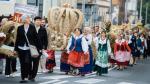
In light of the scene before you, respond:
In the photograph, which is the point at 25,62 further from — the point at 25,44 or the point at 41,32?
the point at 41,32

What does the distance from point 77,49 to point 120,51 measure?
6183 millimetres

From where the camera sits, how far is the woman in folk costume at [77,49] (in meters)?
21.3

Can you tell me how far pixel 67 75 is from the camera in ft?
69.3

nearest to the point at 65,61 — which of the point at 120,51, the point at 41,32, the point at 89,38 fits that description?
the point at 89,38

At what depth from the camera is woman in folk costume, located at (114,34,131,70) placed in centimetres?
2705

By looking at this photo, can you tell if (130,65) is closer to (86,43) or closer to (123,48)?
(123,48)

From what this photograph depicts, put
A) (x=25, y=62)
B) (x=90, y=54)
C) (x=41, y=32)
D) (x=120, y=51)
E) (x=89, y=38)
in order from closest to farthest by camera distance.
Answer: (x=25, y=62), (x=41, y=32), (x=90, y=54), (x=89, y=38), (x=120, y=51)

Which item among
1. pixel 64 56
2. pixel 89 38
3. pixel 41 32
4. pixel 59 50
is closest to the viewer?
pixel 41 32

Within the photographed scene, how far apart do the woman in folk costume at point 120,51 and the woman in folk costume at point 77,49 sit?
5.60 m

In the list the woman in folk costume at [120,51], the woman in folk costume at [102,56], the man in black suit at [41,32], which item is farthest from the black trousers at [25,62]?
the woman in folk costume at [120,51]

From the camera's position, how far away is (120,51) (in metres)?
27.4

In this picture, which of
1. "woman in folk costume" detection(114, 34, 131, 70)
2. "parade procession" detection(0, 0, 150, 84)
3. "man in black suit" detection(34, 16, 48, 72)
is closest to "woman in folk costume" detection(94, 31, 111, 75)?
"parade procession" detection(0, 0, 150, 84)

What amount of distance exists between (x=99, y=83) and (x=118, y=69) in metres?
8.13

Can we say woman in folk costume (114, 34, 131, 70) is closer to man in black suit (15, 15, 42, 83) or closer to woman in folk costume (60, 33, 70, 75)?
woman in folk costume (60, 33, 70, 75)
